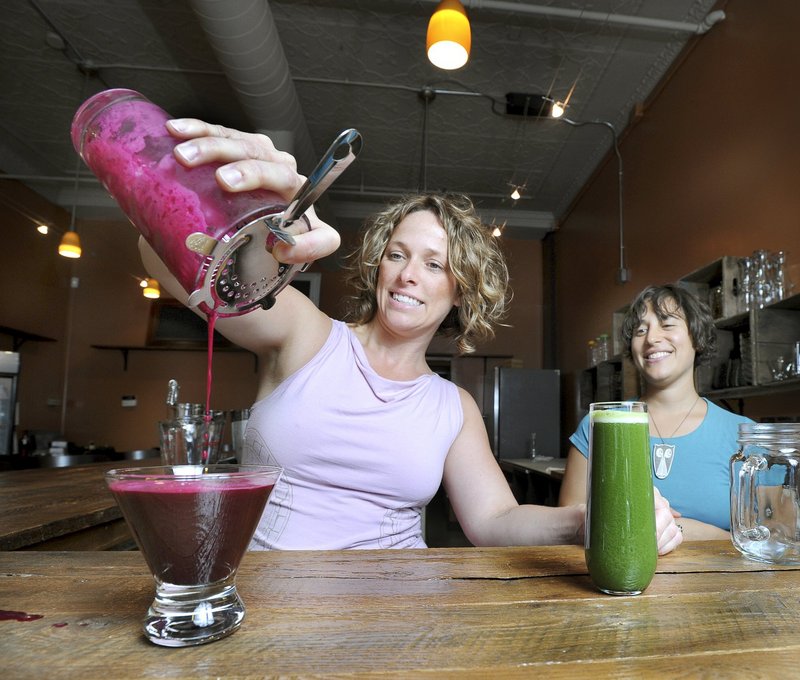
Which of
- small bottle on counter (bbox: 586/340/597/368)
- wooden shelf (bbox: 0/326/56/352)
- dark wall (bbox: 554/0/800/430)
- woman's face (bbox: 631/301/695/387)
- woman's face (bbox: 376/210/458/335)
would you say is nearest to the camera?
woman's face (bbox: 376/210/458/335)

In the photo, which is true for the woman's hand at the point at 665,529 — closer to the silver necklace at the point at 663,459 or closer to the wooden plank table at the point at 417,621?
the wooden plank table at the point at 417,621

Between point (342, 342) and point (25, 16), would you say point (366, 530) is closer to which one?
point (342, 342)

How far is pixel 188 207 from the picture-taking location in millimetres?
688

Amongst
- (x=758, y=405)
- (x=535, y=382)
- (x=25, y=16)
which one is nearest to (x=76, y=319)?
(x=25, y=16)

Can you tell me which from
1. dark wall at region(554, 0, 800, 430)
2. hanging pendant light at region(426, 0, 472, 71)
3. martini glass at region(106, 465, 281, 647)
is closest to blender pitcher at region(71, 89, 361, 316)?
martini glass at region(106, 465, 281, 647)

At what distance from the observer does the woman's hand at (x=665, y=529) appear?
2.92 feet

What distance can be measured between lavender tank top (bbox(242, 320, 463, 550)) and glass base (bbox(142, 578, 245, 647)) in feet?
1.98

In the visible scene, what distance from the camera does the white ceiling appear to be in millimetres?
3916

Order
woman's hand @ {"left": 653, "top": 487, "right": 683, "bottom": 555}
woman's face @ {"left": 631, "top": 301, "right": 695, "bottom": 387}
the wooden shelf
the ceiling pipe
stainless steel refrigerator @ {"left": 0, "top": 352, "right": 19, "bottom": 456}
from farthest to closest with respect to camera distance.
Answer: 1. the wooden shelf
2. stainless steel refrigerator @ {"left": 0, "top": 352, "right": 19, "bottom": 456}
3. the ceiling pipe
4. woman's face @ {"left": 631, "top": 301, "right": 695, "bottom": 387}
5. woman's hand @ {"left": 653, "top": 487, "right": 683, "bottom": 555}

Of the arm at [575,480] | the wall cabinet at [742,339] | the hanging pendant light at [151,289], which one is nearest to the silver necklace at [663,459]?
the arm at [575,480]

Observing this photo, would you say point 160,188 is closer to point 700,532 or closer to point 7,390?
point 700,532

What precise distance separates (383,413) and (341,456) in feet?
0.44

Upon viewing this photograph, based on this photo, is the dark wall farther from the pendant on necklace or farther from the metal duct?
the metal duct

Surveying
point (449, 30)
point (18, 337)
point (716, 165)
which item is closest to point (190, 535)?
point (449, 30)
